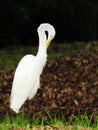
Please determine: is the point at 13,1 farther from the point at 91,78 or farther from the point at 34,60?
the point at 34,60

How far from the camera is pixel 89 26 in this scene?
23797mm

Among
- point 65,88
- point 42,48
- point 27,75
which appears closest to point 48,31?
point 42,48

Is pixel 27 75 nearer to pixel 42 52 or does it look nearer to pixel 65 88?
pixel 42 52

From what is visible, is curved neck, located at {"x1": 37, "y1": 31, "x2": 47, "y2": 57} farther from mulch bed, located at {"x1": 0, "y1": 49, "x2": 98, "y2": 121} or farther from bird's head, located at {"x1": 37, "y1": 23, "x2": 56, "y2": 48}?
mulch bed, located at {"x1": 0, "y1": 49, "x2": 98, "y2": 121}

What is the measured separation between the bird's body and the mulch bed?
96.4 inches

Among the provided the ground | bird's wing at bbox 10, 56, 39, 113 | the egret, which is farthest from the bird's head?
the ground

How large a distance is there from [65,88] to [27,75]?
4319 millimetres

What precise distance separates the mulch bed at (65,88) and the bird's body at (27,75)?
2.45m

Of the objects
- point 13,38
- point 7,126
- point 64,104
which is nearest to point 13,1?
point 13,38

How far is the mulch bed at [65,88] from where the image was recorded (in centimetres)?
998

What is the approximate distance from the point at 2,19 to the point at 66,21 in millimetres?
3565

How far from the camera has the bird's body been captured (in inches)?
269

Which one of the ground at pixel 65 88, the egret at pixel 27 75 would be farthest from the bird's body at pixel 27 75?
the ground at pixel 65 88

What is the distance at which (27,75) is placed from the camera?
22.6ft
